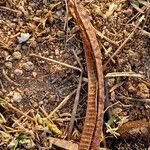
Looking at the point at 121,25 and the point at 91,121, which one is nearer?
the point at 91,121

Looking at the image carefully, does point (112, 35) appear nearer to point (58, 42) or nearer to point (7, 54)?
point (58, 42)

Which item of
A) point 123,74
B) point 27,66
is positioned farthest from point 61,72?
point 123,74

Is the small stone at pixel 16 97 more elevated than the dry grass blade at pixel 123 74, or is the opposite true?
the dry grass blade at pixel 123 74

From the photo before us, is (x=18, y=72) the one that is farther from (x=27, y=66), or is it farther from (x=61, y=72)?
(x=61, y=72)

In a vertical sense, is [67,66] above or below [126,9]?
below

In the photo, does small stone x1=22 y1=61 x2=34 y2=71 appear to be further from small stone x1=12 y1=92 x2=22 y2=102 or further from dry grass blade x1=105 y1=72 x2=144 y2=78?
dry grass blade x1=105 y1=72 x2=144 y2=78

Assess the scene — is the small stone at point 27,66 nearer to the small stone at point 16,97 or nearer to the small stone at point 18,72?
the small stone at point 18,72

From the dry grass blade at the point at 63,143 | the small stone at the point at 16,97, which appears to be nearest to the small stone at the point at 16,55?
the small stone at the point at 16,97

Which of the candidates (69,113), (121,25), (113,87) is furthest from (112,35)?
(69,113)

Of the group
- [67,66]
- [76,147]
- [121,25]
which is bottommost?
[76,147]
